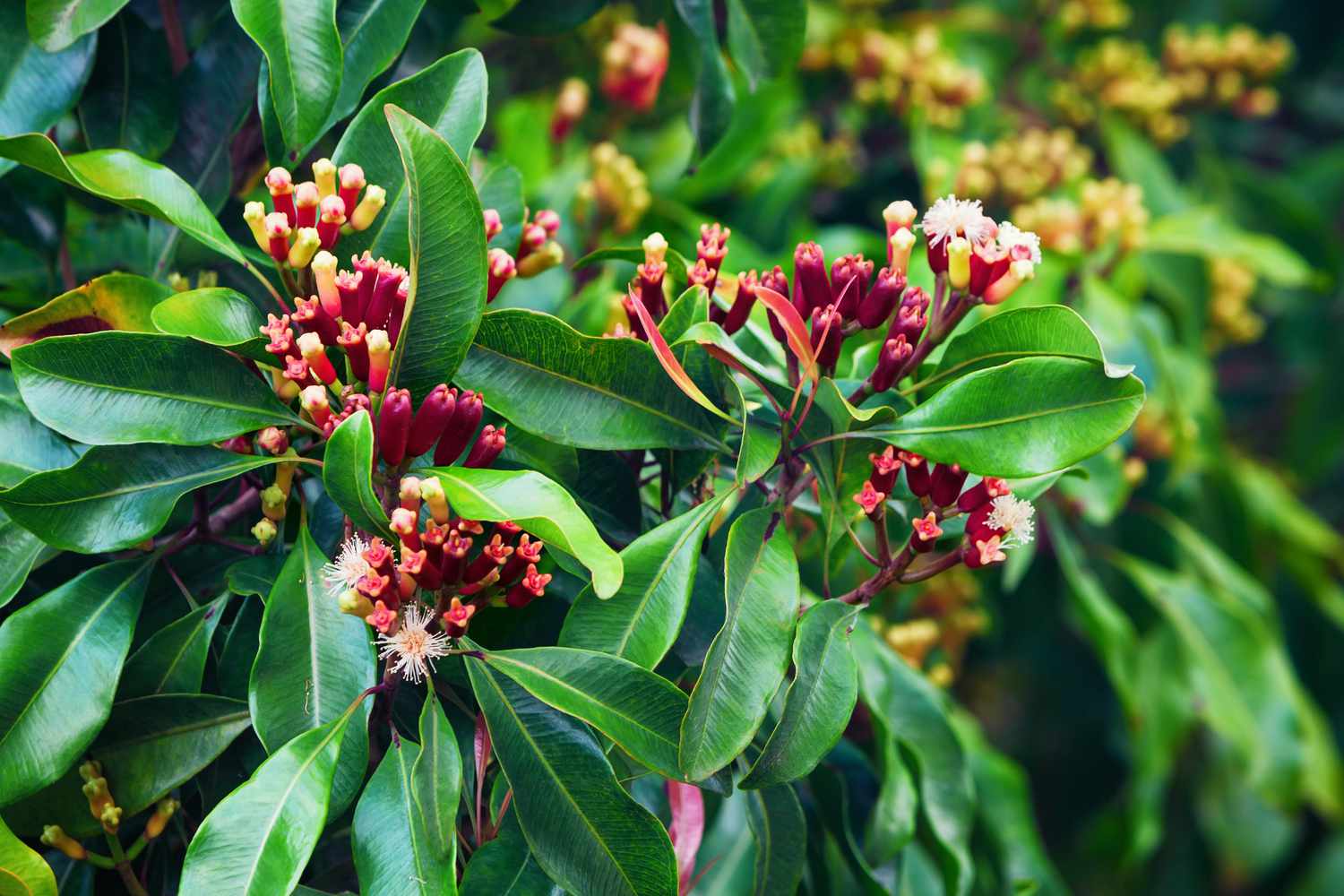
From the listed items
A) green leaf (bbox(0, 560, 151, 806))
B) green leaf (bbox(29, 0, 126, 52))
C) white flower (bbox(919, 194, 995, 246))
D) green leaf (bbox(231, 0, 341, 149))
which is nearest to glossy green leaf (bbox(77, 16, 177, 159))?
green leaf (bbox(29, 0, 126, 52))

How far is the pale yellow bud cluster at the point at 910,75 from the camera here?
1965 millimetres

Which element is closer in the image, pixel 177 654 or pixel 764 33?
pixel 177 654

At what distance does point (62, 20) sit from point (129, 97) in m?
0.13

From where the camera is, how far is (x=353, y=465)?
0.60 meters

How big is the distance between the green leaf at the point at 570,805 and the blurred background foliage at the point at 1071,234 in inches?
14.9

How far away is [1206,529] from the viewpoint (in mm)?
2115

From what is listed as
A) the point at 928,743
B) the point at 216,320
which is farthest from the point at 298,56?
the point at 928,743

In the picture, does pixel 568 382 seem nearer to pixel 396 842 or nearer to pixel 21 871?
pixel 396 842

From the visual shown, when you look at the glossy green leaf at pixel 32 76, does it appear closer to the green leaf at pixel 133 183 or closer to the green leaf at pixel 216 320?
the green leaf at pixel 133 183

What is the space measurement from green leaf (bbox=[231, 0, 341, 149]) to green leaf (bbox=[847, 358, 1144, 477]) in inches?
15.3

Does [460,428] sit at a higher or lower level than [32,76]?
lower

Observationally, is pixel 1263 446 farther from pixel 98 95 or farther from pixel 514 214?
pixel 98 95

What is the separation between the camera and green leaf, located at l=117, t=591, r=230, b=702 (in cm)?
73

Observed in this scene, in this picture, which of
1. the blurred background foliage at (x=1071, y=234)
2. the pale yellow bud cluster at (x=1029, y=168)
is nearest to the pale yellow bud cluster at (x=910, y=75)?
the blurred background foliage at (x=1071, y=234)
